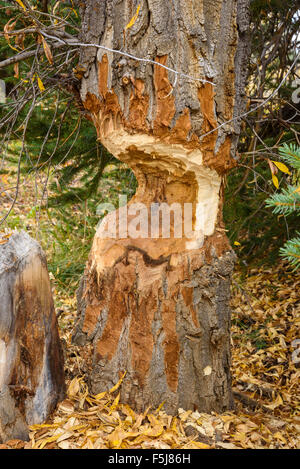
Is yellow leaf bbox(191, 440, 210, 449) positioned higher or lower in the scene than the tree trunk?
lower

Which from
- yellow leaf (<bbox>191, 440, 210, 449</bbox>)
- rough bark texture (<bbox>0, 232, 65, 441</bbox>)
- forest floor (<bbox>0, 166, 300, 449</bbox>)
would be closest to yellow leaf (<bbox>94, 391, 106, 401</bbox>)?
Answer: forest floor (<bbox>0, 166, 300, 449</bbox>)

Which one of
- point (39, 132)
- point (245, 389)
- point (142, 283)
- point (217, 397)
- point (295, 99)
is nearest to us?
point (142, 283)

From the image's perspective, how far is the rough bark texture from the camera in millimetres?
1522

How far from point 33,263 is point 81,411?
71cm

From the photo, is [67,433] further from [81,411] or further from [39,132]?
[39,132]

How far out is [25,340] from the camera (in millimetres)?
1580

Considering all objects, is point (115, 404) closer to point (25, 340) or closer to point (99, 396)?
point (99, 396)

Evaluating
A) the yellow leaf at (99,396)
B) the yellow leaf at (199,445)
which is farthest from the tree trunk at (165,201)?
the yellow leaf at (199,445)

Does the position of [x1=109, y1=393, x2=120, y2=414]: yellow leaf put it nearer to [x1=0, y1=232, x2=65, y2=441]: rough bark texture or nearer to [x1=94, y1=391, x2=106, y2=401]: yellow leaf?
[x1=94, y1=391, x2=106, y2=401]: yellow leaf

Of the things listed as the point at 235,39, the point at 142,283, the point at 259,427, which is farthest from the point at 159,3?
the point at 259,427

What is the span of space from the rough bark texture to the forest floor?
0.27ft

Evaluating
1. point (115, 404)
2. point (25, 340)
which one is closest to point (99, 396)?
point (115, 404)

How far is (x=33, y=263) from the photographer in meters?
1.62

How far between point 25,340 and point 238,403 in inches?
50.7
